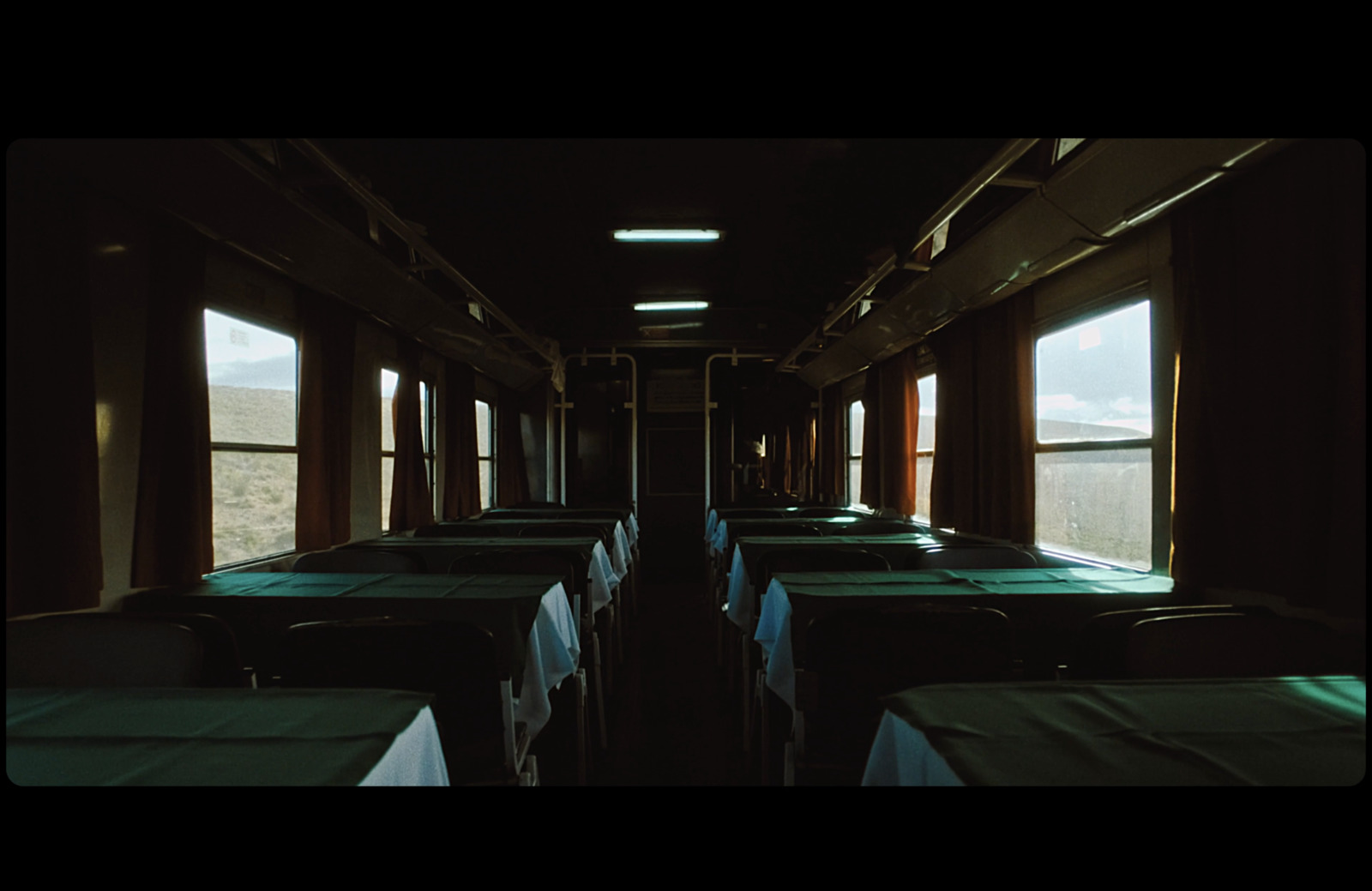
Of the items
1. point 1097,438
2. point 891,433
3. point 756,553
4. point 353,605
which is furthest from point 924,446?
point 353,605

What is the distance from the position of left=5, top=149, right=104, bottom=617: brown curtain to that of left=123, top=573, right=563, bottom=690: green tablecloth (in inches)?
15.0

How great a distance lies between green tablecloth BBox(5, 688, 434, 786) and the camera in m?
0.90

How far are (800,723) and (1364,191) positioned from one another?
2169 mm

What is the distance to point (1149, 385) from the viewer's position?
9.55 ft

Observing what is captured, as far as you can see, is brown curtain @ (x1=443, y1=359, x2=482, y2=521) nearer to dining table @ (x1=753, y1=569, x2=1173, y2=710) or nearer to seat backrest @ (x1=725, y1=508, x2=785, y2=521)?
seat backrest @ (x1=725, y1=508, x2=785, y2=521)

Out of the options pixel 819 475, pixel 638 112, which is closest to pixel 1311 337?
pixel 638 112

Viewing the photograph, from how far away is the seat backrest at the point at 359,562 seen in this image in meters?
3.17

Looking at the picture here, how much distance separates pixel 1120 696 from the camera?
3.87ft

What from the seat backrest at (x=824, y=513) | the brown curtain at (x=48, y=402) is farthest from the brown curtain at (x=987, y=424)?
the brown curtain at (x=48, y=402)

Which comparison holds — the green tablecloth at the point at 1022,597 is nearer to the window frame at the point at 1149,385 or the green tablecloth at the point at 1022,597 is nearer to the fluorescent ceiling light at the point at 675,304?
the window frame at the point at 1149,385

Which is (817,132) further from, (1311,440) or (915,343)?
(915,343)

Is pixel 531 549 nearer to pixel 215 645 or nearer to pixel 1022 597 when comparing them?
pixel 215 645

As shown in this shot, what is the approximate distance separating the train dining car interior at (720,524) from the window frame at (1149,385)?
23 millimetres

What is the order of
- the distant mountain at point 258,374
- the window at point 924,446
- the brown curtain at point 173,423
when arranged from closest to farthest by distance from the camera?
the brown curtain at point 173,423 < the distant mountain at point 258,374 < the window at point 924,446
